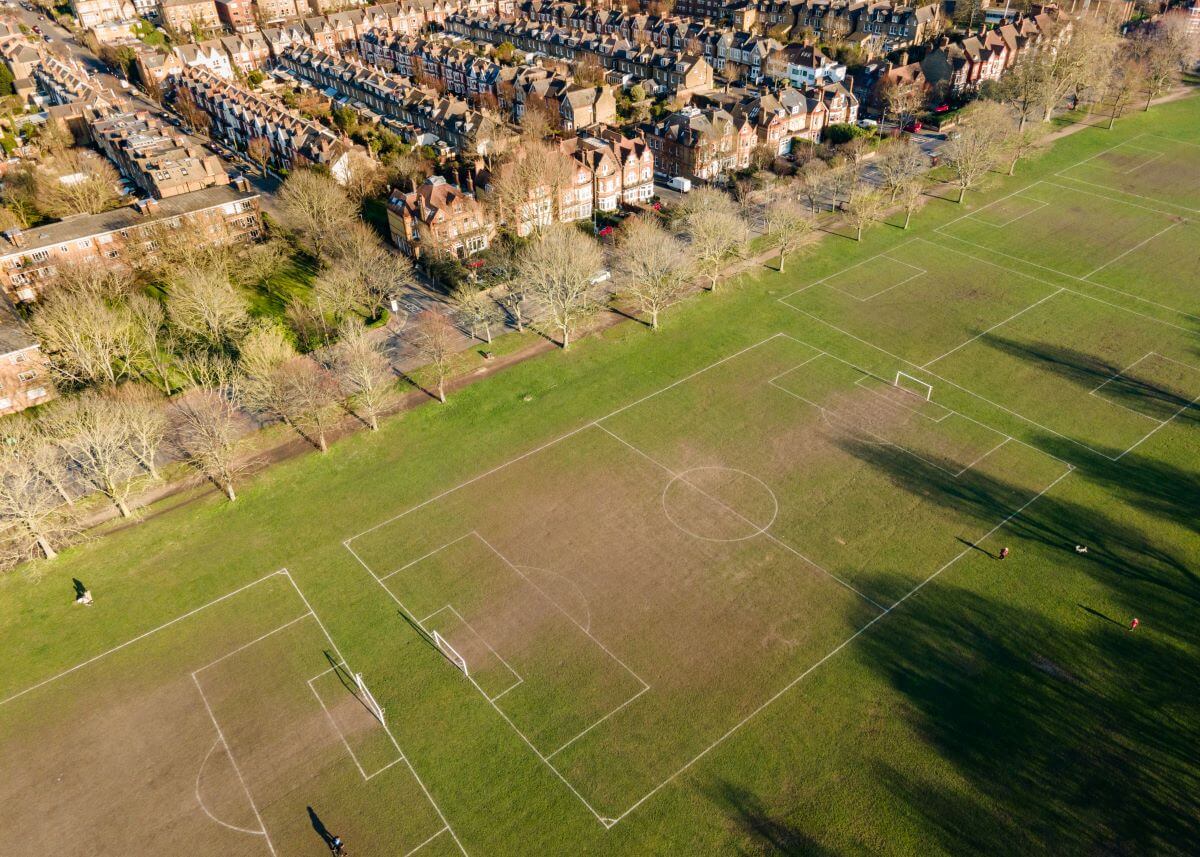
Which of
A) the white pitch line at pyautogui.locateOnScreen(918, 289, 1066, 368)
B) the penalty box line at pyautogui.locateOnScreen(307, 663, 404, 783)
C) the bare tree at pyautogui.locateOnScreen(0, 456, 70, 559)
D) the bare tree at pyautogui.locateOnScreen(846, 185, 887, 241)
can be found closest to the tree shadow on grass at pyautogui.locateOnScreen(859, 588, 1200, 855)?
the penalty box line at pyautogui.locateOnScreen(307, 663, 404, 783)

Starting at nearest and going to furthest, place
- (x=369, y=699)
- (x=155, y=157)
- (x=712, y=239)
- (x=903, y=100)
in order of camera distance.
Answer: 1. (x=369, y=699)
2. (x=712, y=239)
3. (x=155, y=157)
4. (x=903, y=100)

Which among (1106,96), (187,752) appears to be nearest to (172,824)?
(187,752)

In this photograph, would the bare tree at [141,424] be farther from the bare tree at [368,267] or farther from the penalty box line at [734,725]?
the bare tree at [368,267]

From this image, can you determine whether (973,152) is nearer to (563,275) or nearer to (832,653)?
(563,275)

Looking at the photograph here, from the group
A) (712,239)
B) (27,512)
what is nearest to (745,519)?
(712,239)

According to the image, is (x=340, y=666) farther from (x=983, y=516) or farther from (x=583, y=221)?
(x=583, y=221)

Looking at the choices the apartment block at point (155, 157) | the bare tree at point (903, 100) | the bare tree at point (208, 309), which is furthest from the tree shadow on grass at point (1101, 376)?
the apartment block at point (155, 157)

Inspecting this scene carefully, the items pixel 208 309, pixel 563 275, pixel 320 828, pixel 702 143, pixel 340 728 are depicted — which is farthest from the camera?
pixel 702 143

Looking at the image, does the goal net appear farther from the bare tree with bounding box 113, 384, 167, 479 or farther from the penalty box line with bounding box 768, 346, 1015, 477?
the penalty box line with bounding box 768, 346, 1015, 477
